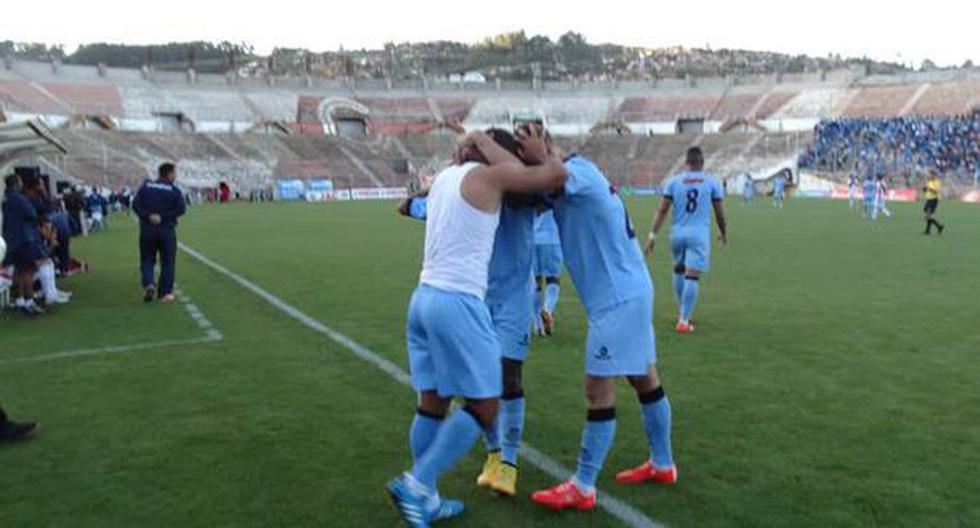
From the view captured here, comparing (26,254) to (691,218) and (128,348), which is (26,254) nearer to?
(128,348)

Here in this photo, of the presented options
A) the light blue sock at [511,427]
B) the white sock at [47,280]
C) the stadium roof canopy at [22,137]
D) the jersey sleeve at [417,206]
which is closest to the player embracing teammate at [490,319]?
the light blue sock at [511,427]

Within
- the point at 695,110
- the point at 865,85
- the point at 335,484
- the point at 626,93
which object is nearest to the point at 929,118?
the point at 865,85

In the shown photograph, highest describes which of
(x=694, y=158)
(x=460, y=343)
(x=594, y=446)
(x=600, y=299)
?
(x=694, y=158)

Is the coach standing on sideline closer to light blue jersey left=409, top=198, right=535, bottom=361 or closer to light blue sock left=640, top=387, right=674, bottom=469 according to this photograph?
light blue jersey left=409, top=198, right=535, bottom=361

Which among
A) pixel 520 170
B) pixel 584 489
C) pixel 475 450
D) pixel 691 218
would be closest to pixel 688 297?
pixel 691 218

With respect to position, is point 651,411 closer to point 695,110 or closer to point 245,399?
point 245,399

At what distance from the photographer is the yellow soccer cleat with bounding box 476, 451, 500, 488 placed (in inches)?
191

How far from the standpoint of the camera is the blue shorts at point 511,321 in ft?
15.7

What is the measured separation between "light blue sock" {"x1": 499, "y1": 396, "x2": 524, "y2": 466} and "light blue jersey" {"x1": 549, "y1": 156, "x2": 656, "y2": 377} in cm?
61

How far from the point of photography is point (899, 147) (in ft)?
172

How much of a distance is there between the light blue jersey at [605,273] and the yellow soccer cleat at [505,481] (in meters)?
0.78

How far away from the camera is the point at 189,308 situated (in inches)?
456

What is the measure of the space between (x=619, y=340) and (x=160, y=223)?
31.2 ft

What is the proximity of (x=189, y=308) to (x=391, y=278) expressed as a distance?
12.3ft
